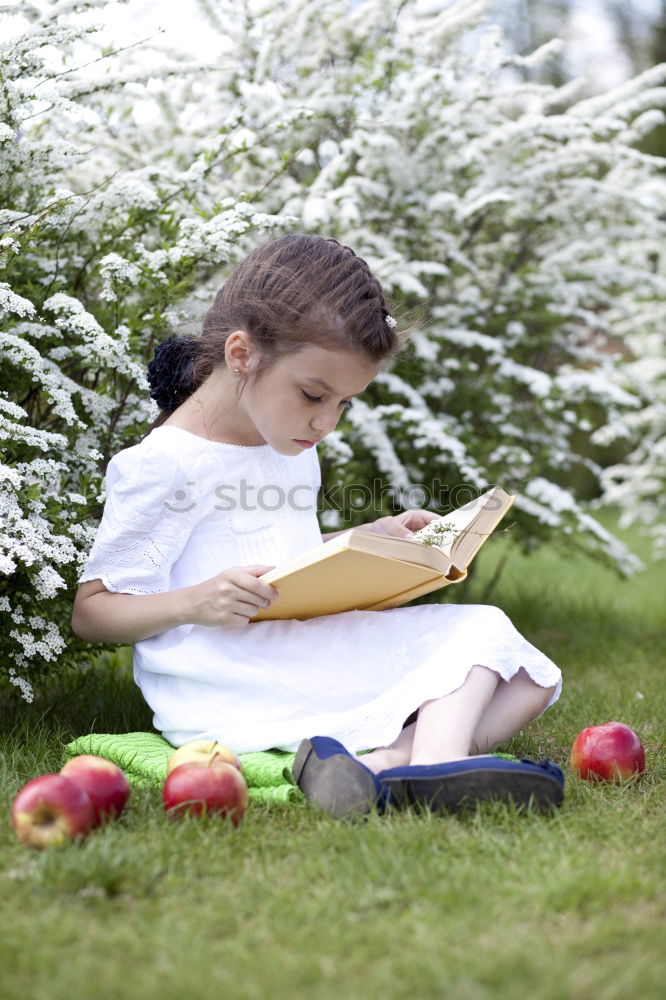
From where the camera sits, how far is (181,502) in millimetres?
2432

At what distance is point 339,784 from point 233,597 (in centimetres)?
46

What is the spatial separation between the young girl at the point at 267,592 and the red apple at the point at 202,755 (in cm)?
19

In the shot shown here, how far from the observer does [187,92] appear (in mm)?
4254

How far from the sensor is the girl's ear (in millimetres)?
2424

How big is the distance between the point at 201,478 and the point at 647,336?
15.5 feet

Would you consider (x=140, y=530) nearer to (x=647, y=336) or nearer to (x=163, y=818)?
(x=163, y=818)

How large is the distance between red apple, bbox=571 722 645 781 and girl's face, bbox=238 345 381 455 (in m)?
0.92

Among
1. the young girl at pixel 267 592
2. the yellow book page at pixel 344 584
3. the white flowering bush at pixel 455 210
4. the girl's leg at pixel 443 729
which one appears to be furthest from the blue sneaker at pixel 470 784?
the white flowering bush at pixel 455 210

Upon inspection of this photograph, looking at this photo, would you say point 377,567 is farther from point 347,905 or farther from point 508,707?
point 347,905

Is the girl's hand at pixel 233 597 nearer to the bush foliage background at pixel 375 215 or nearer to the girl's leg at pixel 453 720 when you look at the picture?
the girl's leg at pixel 453 720

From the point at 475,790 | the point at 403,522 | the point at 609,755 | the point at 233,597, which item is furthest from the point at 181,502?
the point at 609,755

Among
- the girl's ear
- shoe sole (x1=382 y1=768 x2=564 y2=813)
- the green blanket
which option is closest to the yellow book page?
the green blanket

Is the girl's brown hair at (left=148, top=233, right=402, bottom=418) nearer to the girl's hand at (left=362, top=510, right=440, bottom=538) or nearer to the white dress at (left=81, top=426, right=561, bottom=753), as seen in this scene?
the white dress at (left=81, top=426, right=561, bottom=753)

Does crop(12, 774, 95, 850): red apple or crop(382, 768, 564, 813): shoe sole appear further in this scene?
crop(382, 768, 564, 813): shoe sole
